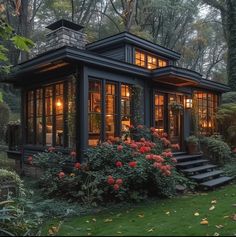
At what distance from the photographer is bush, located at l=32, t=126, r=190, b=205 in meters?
7.28

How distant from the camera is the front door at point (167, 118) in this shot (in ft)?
39.1

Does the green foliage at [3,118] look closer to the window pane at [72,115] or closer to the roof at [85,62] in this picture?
the roof at [85,62]

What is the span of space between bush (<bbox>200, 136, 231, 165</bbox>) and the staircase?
688mm

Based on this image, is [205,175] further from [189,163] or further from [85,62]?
[85,62]

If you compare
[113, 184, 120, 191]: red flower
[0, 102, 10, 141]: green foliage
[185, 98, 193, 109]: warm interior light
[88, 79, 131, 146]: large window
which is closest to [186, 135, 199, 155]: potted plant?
[185, 98, 193, 109]: warm interior light

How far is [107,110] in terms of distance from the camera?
9.91 m

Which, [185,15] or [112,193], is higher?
[185,15]

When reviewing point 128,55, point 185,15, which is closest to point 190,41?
point 185,15

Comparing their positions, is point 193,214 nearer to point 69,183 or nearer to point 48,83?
point 69,183

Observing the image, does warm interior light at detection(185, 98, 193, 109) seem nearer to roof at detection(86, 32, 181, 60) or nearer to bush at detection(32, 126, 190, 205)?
roof at detection(86, 32, 181, 60)

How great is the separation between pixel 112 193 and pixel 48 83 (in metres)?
4.55

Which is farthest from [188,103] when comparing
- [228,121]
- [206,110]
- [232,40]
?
[232,40]

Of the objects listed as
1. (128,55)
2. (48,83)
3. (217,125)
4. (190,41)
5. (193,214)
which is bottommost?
(193,214)

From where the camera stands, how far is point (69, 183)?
7.81 meters
